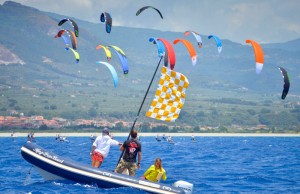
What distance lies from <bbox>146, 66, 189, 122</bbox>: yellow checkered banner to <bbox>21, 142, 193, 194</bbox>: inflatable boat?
9.79ft

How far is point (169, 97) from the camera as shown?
26109 millimetres

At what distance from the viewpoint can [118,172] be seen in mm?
26281

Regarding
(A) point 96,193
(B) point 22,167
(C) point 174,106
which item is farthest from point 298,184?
(B) point 22,167

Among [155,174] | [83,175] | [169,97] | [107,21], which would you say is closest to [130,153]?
[155,174]

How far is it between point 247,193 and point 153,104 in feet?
21.9

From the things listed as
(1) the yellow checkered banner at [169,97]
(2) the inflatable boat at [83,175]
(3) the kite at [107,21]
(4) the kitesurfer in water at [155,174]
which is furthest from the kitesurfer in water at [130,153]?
(3) the kite at [107,21]

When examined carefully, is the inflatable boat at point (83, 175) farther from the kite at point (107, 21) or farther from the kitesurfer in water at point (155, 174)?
the kite at point (107, 21)

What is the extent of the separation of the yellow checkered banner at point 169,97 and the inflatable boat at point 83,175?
299 cm

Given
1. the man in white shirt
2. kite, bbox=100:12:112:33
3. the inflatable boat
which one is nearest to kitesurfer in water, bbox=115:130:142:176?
the man in white shirt

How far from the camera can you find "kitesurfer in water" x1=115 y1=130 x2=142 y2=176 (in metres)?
25.6

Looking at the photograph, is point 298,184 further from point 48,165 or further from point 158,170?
point 48,165

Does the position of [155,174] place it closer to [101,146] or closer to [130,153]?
[130,153]

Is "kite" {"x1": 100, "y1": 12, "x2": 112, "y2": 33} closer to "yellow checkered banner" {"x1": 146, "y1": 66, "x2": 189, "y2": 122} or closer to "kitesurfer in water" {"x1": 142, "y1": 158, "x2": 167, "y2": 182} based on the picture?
"yellow checkered banner" {"x1": 146, "y1": 66, "x2": 189, "y2": 122}

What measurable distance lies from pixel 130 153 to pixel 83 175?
2.24 metres
